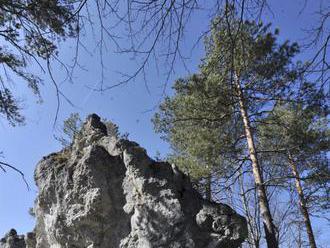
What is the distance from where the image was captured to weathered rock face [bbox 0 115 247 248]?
8.38 metres

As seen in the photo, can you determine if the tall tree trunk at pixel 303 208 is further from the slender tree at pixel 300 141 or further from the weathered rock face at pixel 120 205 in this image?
the weathered rock face at pixel 120 205

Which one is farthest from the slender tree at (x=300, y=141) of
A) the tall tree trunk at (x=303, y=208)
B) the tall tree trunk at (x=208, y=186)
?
the tall tree trunk at (x=208, y=186)

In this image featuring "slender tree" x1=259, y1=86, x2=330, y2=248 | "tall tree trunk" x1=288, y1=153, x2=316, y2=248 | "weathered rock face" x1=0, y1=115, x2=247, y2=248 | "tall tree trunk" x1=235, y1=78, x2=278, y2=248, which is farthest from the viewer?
"tall tree trunk" x1=288, y1=153, x2=316, y2=248

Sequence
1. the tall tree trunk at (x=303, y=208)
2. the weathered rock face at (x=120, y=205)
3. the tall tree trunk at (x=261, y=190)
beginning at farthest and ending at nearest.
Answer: the tall tree trunk at (x=303, y=208)
the tall tree trunk at (x=261, y=190)
the weathered rock face at (x=120, y=205)

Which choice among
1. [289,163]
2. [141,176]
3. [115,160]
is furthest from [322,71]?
[289,163]

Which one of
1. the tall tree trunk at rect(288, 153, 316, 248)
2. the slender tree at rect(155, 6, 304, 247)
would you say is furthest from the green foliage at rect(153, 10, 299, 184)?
the tall tree trunk at rect(288, 153, 316, 248)

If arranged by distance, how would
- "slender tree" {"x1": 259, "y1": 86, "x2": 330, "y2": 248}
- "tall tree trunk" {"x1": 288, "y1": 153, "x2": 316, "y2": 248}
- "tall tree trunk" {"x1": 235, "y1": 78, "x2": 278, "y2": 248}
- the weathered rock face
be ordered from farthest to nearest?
"tall tree trunk" {"x1": 288, "y1": 153, "x2": 316, "y2": 248}, "slender tree" {"x1": 259, "y1": 86, "x2": 330, "y2": 248}, "tall tree trunk" {"x1": 235, "y1": 78, "x2": 278, "y2": 248}, the weathered rock face

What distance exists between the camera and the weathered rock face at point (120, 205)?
27.5 ft

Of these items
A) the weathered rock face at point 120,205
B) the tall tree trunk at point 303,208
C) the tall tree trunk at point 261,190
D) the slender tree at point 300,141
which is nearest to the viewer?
the weathered rock face at point 120,205

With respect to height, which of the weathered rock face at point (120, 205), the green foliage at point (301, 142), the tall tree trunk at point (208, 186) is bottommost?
the weathered rock face at point (120, 205)

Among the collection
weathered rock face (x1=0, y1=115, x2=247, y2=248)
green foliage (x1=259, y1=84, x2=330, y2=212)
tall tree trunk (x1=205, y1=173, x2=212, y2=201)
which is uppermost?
green foliage (x1=259, y1=84, x2=330, y2=212)

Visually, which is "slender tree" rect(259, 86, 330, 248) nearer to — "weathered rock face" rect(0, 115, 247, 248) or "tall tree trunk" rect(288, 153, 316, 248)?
"tall tree trunk" rect(288, 153, 316, 248)

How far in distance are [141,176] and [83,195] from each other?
1559 mm

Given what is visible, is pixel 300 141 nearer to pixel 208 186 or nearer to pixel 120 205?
pixel 208 186
